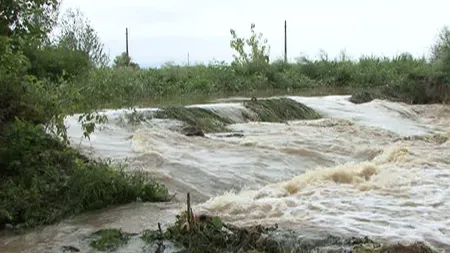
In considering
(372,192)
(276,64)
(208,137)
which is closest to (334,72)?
(276,64)

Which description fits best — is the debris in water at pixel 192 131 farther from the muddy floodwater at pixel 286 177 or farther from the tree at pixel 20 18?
the tree at pixel 20 18

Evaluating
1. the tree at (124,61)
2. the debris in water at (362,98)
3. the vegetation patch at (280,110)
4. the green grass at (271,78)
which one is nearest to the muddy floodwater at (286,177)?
the vegetation patch at (280,110)

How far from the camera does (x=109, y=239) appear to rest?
16.9 feet

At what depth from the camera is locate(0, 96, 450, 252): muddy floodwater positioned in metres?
5.57

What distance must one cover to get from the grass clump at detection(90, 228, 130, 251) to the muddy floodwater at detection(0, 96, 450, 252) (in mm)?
150

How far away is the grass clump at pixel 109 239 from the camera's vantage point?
198 inches

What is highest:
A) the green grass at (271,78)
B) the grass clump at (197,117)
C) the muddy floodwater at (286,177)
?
the green grass at (271,78)

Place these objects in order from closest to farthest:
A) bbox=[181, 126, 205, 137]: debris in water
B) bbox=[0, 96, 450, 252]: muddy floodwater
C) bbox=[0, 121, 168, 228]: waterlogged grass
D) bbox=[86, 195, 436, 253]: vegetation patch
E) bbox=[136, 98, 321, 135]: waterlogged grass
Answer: bbox=[86, 195, 436, 253]: vegetation patch → bbox=[0, 96, 450, 252]: muddy floodwater → bbox=[0, 121, 168, 228]: waterlogged grass → bbox=[181, 126, 205, 137]: debris in water → bbox=[136, 98, 321, 135]: waterlogged grass

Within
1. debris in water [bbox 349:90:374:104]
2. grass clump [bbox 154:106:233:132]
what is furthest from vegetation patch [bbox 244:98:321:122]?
debris in water [bbox 349:90:374:104]

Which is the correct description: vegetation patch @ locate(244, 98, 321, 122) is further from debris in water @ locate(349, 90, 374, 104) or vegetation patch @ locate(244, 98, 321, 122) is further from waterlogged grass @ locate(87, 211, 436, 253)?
waterlogged grass @ locate(87, 211, 436, 253)

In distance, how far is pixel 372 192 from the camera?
6.88 metres

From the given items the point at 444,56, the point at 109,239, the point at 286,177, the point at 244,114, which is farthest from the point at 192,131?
the point at 444,56

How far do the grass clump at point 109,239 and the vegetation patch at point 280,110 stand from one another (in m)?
8.52

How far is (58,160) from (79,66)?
1125 cm
